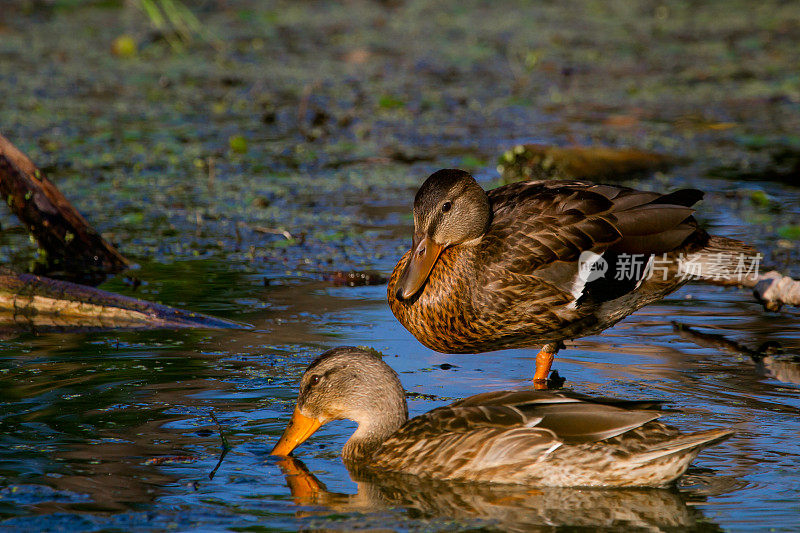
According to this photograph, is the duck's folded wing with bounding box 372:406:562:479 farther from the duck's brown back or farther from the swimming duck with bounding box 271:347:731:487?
the duck's brown back

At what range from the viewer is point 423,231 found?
6.07 meters

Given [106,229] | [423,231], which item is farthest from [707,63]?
[423,231]

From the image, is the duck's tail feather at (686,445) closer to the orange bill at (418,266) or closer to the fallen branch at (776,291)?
the orange bill at (418,266)

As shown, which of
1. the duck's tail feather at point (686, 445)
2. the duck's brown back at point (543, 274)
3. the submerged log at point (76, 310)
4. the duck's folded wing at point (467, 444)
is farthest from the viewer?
the submerged log at point (76, 310)

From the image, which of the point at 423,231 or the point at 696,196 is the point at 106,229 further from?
the point at 696,196

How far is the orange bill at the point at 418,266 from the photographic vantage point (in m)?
5.96

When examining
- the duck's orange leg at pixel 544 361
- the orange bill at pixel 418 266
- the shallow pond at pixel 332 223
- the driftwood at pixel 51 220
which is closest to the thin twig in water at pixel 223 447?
the shallow pond at pixel 332 223

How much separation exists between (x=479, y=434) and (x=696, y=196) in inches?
86.5

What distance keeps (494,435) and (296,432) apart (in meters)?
0.89

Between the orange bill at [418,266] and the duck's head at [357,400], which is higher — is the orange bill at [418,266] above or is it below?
above

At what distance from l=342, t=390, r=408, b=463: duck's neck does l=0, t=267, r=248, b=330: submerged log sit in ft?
6.19

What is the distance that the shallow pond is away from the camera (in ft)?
15.1

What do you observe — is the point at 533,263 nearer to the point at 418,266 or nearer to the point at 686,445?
the point at 418,266

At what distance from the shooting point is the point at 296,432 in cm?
505
